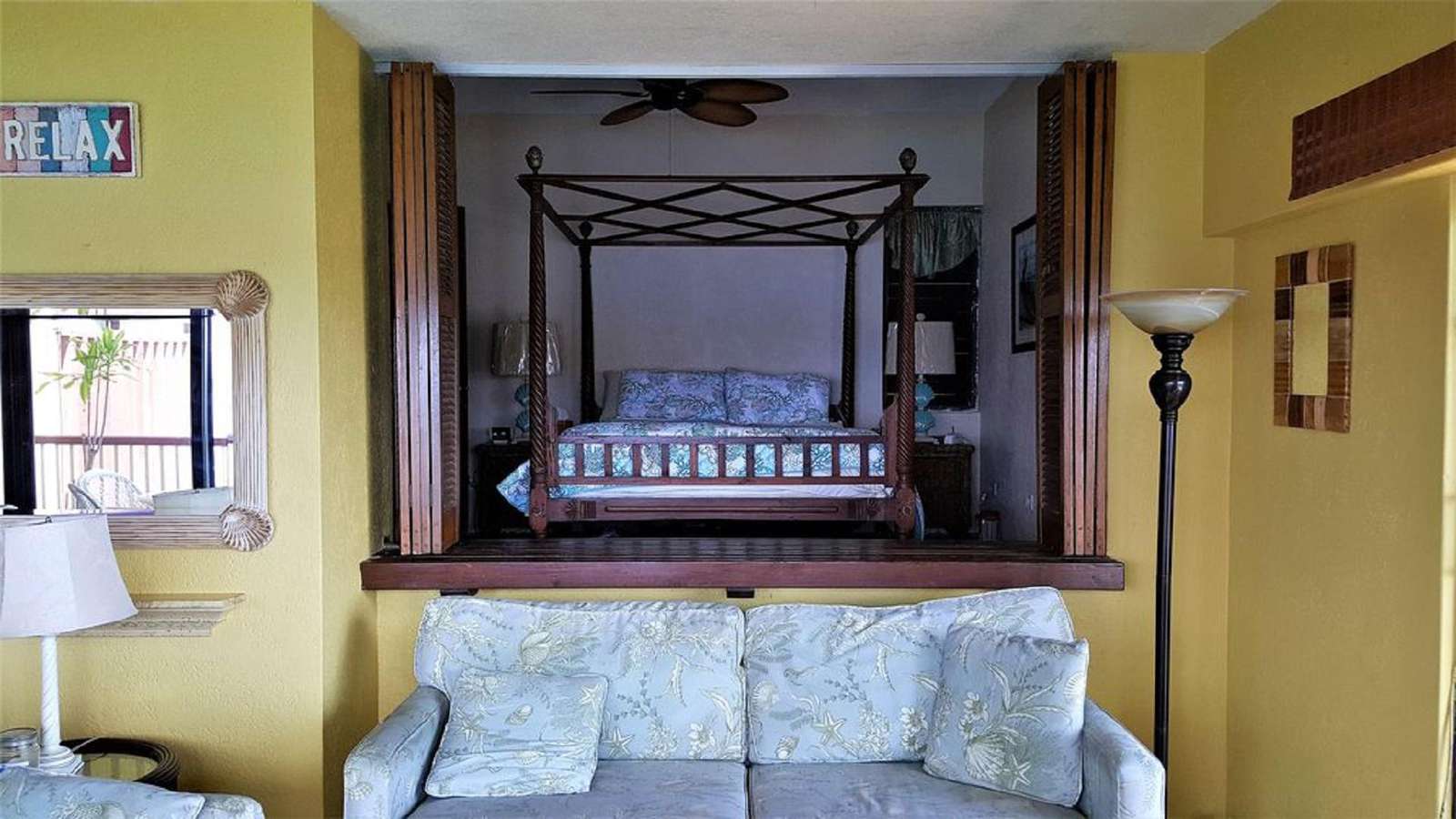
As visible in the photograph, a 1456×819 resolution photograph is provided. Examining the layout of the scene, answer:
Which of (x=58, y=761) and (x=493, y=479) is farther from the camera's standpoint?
(x=493, y=479)

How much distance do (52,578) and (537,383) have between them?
2.00m

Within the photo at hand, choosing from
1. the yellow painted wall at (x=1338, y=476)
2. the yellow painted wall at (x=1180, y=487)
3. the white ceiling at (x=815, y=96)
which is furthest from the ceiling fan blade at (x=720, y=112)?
the yellow painted wall at (x=1338, y=476)

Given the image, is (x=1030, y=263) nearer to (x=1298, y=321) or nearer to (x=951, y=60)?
(x=951, y=60)

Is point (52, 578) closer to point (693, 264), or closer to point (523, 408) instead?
point (523, 408)

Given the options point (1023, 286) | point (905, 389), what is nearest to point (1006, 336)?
point (1023, 286)

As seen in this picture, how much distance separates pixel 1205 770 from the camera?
127 inches

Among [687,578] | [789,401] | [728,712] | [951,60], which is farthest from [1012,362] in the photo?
[728,712]

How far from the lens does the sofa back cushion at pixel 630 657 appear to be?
8.81 ft

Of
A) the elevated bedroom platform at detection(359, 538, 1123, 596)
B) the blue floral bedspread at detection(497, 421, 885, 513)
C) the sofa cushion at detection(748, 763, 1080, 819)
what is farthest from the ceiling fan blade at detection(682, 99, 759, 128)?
the sofa cushion at detection(748, 763, 1080, 819)

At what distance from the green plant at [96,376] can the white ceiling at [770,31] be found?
43.3 inches

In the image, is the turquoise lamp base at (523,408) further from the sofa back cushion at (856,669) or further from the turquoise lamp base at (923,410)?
the sofa back cushion at (856,669)

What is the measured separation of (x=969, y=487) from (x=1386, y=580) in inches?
139

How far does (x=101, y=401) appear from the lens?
2803 mm

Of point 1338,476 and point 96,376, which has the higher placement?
point 96,376
